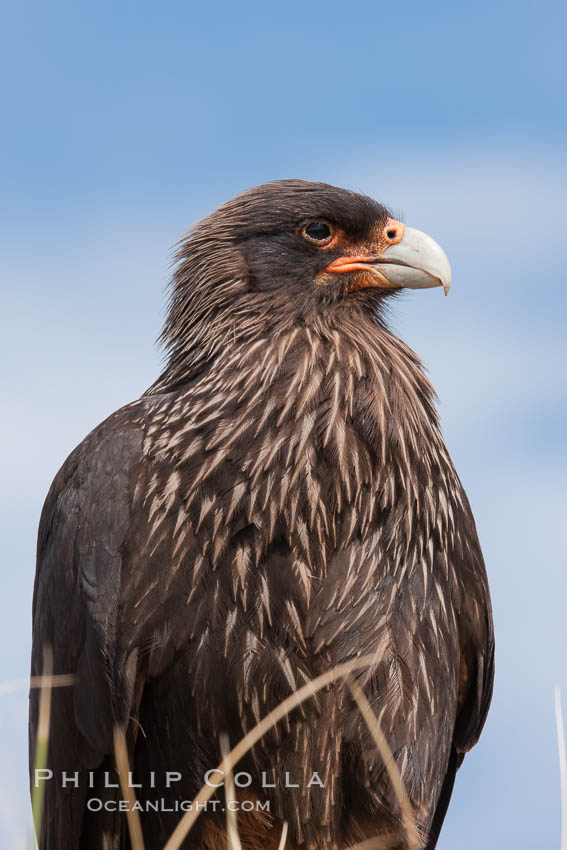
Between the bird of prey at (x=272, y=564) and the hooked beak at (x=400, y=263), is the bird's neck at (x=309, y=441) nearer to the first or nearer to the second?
the bird of prey at (x=272, y=564)

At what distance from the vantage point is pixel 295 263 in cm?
414

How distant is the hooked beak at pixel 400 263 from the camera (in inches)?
163

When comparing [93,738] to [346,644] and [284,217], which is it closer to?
[346,644]

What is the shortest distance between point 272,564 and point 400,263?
54.1 inches

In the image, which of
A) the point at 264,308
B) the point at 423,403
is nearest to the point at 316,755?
the point at 423,403

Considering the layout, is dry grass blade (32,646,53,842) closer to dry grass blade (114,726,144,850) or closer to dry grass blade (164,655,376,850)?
dry grass blade (114,726,144,850)

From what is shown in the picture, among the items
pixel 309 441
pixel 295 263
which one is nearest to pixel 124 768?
pixel 309 441

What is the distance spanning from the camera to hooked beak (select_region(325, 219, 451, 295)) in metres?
4.15

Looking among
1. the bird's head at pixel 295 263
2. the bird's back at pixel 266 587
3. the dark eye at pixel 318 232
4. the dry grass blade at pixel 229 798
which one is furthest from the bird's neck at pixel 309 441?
the dry grass blade at pixel 229 798

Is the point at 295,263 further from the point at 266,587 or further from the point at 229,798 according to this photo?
the point at 229,798

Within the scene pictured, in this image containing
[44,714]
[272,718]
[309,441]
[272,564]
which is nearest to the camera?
[44,714]

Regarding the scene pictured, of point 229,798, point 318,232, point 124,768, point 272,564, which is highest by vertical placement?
point 318,232

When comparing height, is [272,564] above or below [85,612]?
above

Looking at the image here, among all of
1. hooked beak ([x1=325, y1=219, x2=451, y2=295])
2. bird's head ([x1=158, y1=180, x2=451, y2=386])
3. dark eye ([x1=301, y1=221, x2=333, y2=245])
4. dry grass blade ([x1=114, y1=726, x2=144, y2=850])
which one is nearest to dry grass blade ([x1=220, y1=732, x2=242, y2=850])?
dry grass blade ([x1=114, y1=726, x2=144, y2=850])
